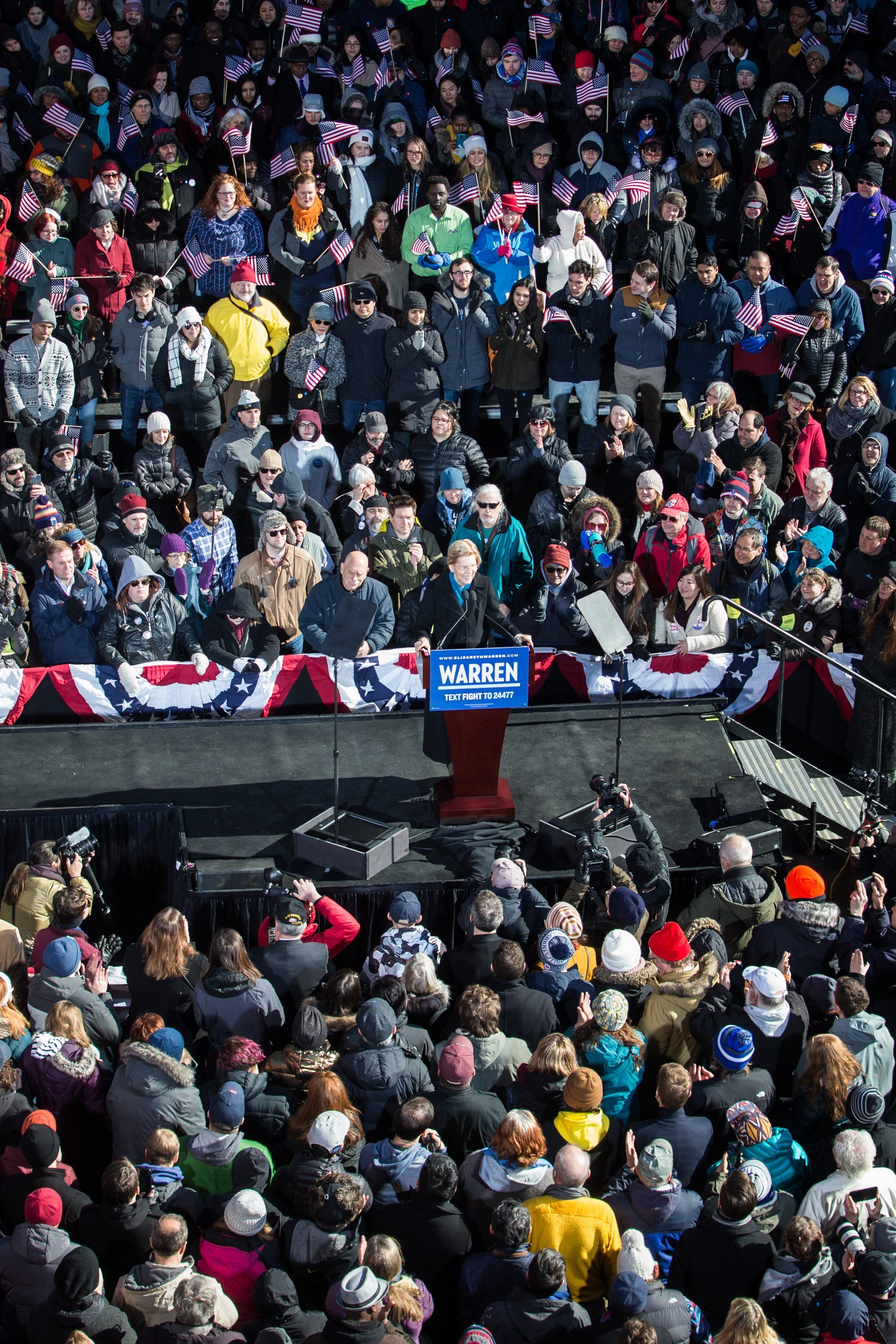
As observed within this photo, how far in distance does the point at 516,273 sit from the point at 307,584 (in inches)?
170

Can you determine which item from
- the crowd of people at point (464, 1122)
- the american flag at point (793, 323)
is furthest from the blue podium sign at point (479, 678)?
the american flag at point (793, 323)

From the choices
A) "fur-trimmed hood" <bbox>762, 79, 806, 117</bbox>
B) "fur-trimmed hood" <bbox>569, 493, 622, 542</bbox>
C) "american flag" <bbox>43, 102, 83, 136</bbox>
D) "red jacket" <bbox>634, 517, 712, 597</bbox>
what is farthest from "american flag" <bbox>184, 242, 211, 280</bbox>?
"fur-trimmed hood" <bbox>762, 79, 806, 117</bbox>

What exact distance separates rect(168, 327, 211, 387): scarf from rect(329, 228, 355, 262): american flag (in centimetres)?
163

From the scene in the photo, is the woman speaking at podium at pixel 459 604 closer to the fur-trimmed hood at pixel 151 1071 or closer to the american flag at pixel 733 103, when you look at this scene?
the fur-trimmed hood at pixel 151 1071

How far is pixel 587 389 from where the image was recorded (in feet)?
44.8

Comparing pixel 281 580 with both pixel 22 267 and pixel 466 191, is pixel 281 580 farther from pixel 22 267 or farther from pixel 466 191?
pixel 466 191

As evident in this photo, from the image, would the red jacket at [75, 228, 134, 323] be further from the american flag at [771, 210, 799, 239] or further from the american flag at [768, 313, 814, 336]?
the american flag at [771, 210, 799, 239]

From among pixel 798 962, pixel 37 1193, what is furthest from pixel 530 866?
pixel 37 1193

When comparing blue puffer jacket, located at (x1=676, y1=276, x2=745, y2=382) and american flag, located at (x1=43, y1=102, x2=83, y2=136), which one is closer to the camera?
blue puffer jacket, located at (x1=676, y1=276, x2=745, y2=382)

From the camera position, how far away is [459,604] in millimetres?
9852

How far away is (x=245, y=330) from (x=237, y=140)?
8.00ft

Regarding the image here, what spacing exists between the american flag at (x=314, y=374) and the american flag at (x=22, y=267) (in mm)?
2678

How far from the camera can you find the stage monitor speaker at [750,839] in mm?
9312

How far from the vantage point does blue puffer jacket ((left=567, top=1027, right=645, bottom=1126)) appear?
6820 mm
